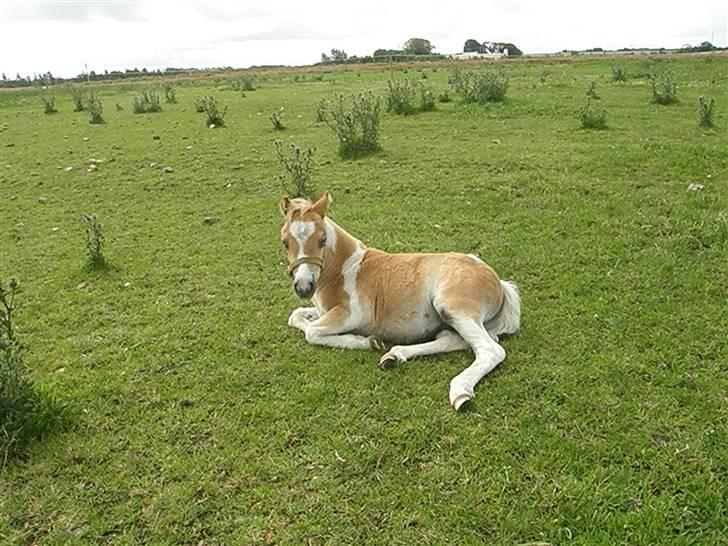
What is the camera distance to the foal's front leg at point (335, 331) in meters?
5.02

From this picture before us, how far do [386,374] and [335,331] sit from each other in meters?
0.68

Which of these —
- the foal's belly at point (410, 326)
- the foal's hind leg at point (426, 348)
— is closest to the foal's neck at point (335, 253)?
the foal's belly at point (410, 326)

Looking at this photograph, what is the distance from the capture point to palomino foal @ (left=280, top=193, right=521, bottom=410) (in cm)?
470

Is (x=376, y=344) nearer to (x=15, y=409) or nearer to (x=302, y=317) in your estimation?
(x=302, y=317)

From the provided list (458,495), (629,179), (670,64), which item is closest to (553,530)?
(458,495)

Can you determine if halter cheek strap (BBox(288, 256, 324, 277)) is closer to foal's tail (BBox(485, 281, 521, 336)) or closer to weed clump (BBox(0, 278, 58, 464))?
foal's tail (BBox(485, 281, 521, 336))

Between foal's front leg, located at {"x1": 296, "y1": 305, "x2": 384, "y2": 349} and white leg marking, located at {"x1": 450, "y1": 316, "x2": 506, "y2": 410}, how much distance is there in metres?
0.75

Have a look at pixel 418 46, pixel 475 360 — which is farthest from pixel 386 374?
pixel 418 46

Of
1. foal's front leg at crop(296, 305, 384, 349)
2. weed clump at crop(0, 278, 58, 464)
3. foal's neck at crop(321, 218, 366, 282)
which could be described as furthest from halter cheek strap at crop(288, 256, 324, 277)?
weed clump at crop(0, 278, 58, 464)

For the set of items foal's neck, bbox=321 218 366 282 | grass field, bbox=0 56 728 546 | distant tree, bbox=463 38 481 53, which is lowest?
grass field, bbox=0 56 728 546

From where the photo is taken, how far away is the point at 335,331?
5.05 meters

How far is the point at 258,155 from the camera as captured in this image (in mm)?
12172

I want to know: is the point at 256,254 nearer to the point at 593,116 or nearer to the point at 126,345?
the point at 126,345

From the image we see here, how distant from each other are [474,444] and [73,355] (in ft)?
11.1
